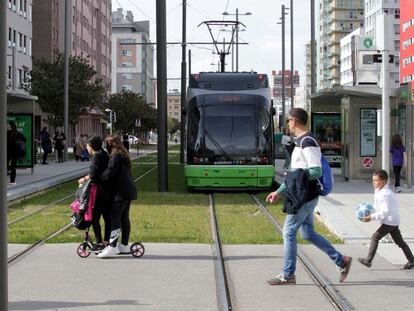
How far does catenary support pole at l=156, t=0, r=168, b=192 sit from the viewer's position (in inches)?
770

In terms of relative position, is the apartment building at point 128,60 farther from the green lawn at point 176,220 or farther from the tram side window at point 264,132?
the green lawn at point 176,220

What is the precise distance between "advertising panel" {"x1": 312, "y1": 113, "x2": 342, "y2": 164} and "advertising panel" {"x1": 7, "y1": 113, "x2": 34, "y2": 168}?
1081 cm

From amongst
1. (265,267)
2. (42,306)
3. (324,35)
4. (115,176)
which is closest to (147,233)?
(115,176)

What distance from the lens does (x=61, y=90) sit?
4375 centimetres

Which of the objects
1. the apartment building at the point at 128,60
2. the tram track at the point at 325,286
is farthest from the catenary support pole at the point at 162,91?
the apartment building at the point at 128,60

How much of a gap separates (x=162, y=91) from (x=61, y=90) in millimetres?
24582

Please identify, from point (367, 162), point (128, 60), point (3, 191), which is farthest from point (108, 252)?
point (128, 60)

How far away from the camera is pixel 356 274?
8.45 m

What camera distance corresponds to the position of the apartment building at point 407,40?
11306cm

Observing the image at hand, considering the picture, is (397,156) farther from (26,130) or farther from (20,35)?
(20,35)

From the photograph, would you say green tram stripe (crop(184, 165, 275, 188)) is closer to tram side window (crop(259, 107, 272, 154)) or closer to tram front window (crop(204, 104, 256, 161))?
tram front window (crop(204, 104, 256, 161))

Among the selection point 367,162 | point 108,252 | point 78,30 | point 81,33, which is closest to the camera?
point 108,252

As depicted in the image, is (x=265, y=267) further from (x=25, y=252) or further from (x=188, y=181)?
(x=188, y=181)

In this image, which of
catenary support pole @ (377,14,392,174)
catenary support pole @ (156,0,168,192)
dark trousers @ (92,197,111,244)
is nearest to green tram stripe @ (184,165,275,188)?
catenary support pole @ (156,0,168,192)
